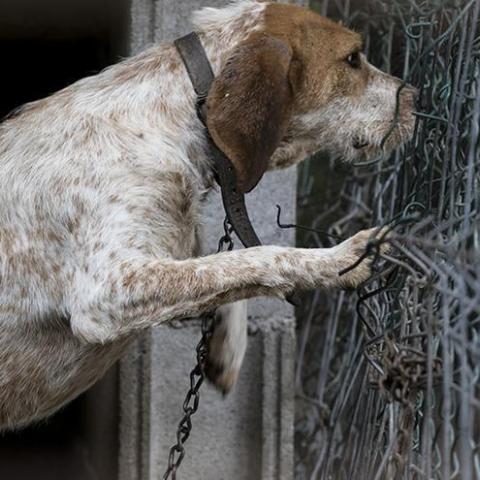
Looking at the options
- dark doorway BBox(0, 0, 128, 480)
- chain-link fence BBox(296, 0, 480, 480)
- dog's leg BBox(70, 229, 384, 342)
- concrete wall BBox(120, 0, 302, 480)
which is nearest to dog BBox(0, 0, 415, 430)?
dog's leg BBox(70, 229, 384, 342)

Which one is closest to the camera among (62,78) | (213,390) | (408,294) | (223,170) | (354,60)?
(408,294)

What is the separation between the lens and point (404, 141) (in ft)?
14.0

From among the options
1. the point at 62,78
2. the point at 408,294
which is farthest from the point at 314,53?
the point at 62,78

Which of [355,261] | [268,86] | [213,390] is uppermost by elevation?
[268,86]

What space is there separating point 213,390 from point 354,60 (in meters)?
1.42

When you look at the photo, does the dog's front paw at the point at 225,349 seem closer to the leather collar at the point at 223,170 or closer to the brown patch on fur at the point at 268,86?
the leather collar at the point at 223,170

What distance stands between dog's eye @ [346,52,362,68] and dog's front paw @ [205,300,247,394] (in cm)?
90

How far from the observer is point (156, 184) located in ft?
12.3

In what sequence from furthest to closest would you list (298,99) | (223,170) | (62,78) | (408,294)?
(62,78) → (298,99) → (223,170) → (408,294)

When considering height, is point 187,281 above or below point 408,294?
below

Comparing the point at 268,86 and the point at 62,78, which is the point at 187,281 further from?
the point at 62,78

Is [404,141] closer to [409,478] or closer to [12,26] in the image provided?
[409,478]

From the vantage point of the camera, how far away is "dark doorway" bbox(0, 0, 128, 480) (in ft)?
17.2

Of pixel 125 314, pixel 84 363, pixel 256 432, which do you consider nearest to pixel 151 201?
pixel 125 314
